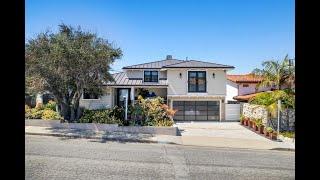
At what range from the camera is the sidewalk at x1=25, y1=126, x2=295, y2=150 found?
Answer: 1752 centimetres

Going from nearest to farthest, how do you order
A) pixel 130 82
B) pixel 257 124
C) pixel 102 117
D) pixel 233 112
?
pixel 102 117 → pixel 257 124 → pixel 130 82 → pixel 233 112

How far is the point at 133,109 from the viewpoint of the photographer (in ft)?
77.2

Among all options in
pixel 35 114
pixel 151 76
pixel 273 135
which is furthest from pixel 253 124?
pixel 35 114

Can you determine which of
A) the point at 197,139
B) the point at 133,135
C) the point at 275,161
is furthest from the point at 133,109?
the point at 275,161

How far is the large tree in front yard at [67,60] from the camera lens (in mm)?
19703

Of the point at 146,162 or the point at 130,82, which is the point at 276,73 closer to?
the point at 130,82

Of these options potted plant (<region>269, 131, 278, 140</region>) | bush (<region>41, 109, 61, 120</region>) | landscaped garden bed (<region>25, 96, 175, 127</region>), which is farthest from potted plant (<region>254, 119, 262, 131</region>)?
bush (<region>41, 109, 61, 120</region>)

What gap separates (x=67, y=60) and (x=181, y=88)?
13.5 metres

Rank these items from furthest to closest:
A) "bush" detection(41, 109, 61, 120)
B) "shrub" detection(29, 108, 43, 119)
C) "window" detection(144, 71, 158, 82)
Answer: "window" detection(144, 71, 158, 82), "shrub" detection(29, 108, 43, 119), "bush" detection(41, 109, 61, 120)

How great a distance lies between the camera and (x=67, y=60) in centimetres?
1983

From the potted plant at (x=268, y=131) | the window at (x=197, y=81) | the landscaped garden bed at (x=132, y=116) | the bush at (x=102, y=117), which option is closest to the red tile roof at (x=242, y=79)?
the window at (x=197, y=81)

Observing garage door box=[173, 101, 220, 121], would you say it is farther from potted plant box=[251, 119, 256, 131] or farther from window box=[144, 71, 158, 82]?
potted plant box=[251, 119, 256, 131]
